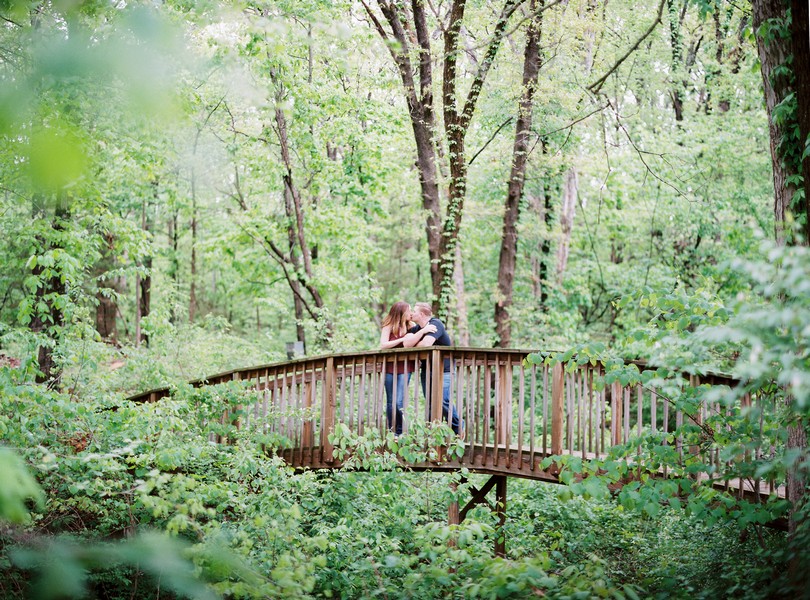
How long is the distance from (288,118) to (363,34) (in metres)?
2.80

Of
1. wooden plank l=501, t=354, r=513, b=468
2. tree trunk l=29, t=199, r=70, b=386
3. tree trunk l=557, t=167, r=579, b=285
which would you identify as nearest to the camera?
wooden plank l=501, t=354, r=513, b=468

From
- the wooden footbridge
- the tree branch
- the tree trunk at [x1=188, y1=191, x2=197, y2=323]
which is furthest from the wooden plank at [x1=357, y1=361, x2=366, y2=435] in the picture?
the tree trunk at [x1=188, y1=191, x2=197, y2=323]

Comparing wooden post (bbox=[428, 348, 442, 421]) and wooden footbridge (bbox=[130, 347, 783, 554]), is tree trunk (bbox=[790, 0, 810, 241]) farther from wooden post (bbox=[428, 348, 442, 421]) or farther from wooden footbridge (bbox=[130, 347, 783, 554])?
wooden post (bbox=[428, 348, 442, 421])

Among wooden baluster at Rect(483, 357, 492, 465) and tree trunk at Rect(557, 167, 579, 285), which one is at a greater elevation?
tree trunk at Rect(557, 167, 579, 285)

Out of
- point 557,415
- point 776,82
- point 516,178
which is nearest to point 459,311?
point 516,178

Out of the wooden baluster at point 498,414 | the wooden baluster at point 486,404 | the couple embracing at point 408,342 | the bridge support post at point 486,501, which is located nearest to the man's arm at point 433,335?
the couple embracing at point 408,342

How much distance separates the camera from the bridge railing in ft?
23.5

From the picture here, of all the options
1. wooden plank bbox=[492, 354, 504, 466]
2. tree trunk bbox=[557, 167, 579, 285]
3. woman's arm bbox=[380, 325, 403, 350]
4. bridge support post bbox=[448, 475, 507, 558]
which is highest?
tree trunk bbox=[557, 167, 579, 285]

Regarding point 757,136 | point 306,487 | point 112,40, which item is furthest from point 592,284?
point 112,40

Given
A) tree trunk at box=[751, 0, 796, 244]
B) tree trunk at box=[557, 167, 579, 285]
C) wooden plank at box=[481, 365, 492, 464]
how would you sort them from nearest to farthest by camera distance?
tree trunk at box=[751, 0, 796, 244]
wooden plank at box=[481, 365, 492, 464]
tree trunk at box=[557, 167, 579, 285]

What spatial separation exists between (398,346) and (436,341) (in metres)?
0.50

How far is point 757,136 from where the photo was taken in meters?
16.7

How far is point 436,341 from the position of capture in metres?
8.73

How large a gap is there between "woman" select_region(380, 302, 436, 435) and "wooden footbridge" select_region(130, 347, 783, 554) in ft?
0.15
